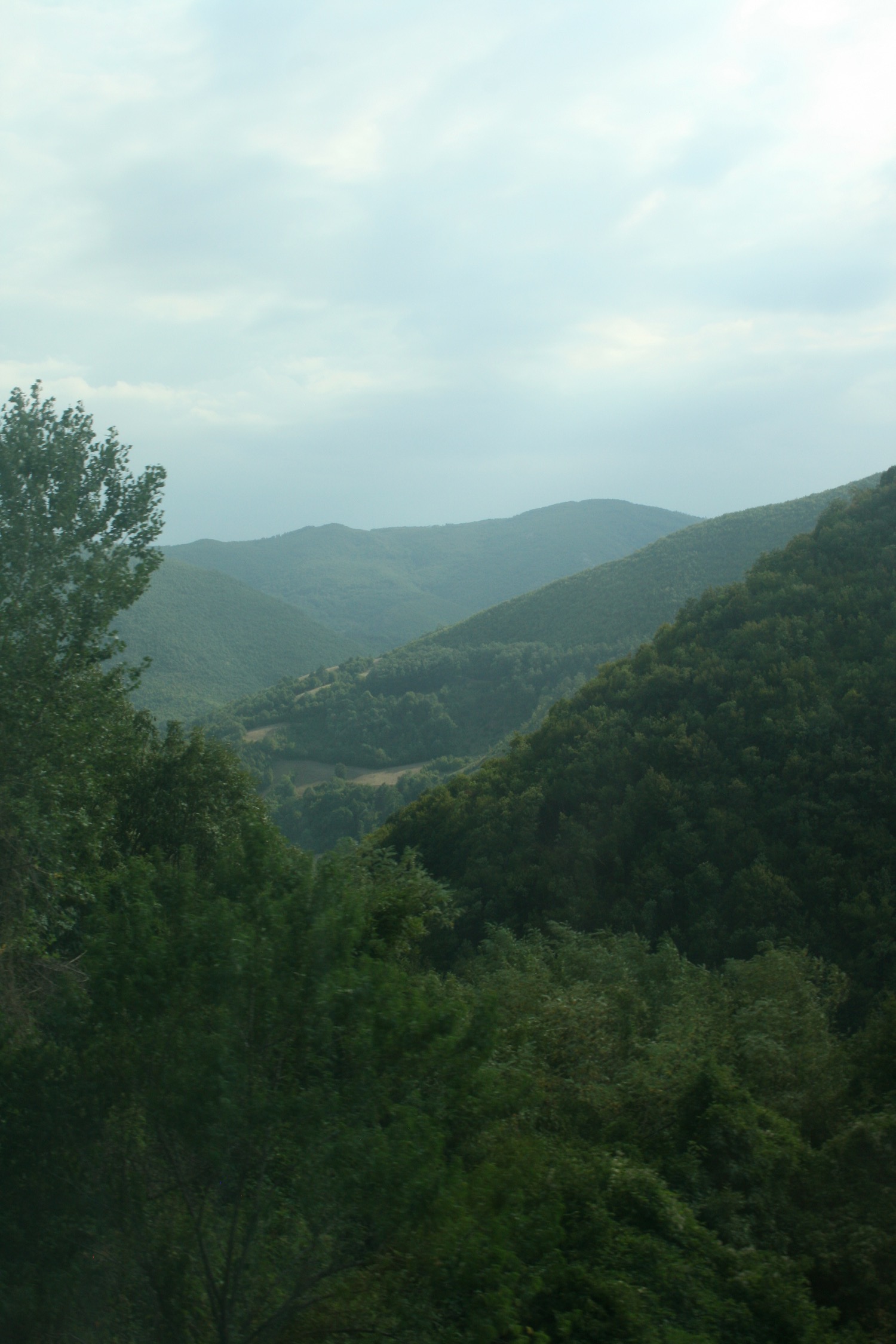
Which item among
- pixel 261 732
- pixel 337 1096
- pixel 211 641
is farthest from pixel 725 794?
pixel 211 641

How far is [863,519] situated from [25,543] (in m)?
27.5

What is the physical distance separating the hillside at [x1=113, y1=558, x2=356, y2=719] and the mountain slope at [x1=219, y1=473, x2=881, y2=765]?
24.4 metres

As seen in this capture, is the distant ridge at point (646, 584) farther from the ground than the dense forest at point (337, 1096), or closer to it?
farther from the ground

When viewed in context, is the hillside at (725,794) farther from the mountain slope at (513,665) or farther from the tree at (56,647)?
the mountain slope at (513,665)

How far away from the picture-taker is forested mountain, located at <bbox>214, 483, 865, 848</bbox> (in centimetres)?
7119

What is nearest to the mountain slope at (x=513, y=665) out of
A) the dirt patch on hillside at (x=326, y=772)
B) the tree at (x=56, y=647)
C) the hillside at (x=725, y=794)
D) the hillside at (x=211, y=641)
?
the dirt patch on hillside at (x=326, y=772)

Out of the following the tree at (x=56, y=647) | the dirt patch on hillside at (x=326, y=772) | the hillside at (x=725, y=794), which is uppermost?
the tree at (x=56, y=647)

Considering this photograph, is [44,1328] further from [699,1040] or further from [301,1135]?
[699,1040]

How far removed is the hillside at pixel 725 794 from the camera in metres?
18.7

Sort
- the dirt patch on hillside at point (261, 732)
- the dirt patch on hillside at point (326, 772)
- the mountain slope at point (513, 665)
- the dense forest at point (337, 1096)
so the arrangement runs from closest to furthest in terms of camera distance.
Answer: the dense forest at point (337, 1096), the dirt patch on hillside at point (326, 772), the mountain slope at point (513, 665), the dirt patch on hillside at point (261, 732)

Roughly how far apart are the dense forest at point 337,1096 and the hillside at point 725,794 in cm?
300

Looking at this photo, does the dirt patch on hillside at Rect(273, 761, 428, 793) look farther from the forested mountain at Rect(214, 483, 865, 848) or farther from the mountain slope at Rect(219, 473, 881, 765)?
the mountain slope at Rect(219, 473, 881, 765)

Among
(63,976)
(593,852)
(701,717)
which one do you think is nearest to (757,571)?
(701,717)

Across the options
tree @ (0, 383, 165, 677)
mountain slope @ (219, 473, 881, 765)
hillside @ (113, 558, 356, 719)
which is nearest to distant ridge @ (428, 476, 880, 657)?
mountain slope @ (219, 473, 881, 765)
